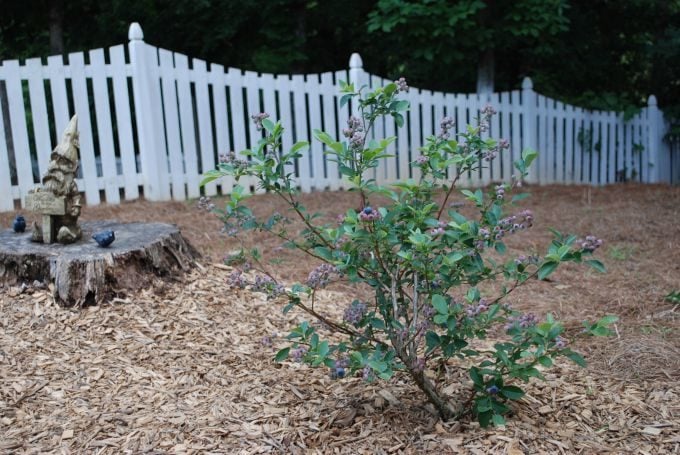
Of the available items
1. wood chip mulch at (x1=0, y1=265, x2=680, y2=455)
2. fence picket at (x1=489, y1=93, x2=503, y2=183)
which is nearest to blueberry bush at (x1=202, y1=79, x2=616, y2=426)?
wood chip mulch at (x1=0, y1=265, x2=680, y2=455)

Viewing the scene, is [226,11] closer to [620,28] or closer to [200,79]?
[200,79]

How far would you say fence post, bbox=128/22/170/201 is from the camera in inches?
241

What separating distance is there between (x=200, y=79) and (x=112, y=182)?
132 centimetres

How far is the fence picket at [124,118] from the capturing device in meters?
6.09

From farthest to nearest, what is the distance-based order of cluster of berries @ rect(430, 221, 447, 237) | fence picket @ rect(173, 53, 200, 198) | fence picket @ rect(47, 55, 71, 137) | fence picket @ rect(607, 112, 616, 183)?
fence picket @ rect(607, 112, 616, 183)
fence picket @ rect(173, 53, 200, 198)
fence picket @ rect(47, 55, 71, 137)
cluster of berries @ rect(430, 221, 447, 237)

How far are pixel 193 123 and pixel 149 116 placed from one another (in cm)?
50

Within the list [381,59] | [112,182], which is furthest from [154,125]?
[381,59]

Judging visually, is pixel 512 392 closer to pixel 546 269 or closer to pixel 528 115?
pixel 546 269

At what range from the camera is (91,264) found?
3613mm

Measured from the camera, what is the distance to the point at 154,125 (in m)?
6.26

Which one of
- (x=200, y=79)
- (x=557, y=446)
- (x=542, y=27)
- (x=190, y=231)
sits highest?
(x=542, y=27)

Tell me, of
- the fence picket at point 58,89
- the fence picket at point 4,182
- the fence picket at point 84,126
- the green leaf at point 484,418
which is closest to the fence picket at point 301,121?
the fence picket at point 84,126

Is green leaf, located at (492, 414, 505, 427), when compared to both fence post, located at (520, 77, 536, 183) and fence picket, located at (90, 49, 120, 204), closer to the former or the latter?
fence picket, located at (90, 49, 120, 204)

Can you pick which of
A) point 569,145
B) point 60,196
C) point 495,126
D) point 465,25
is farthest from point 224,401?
point 569,145
